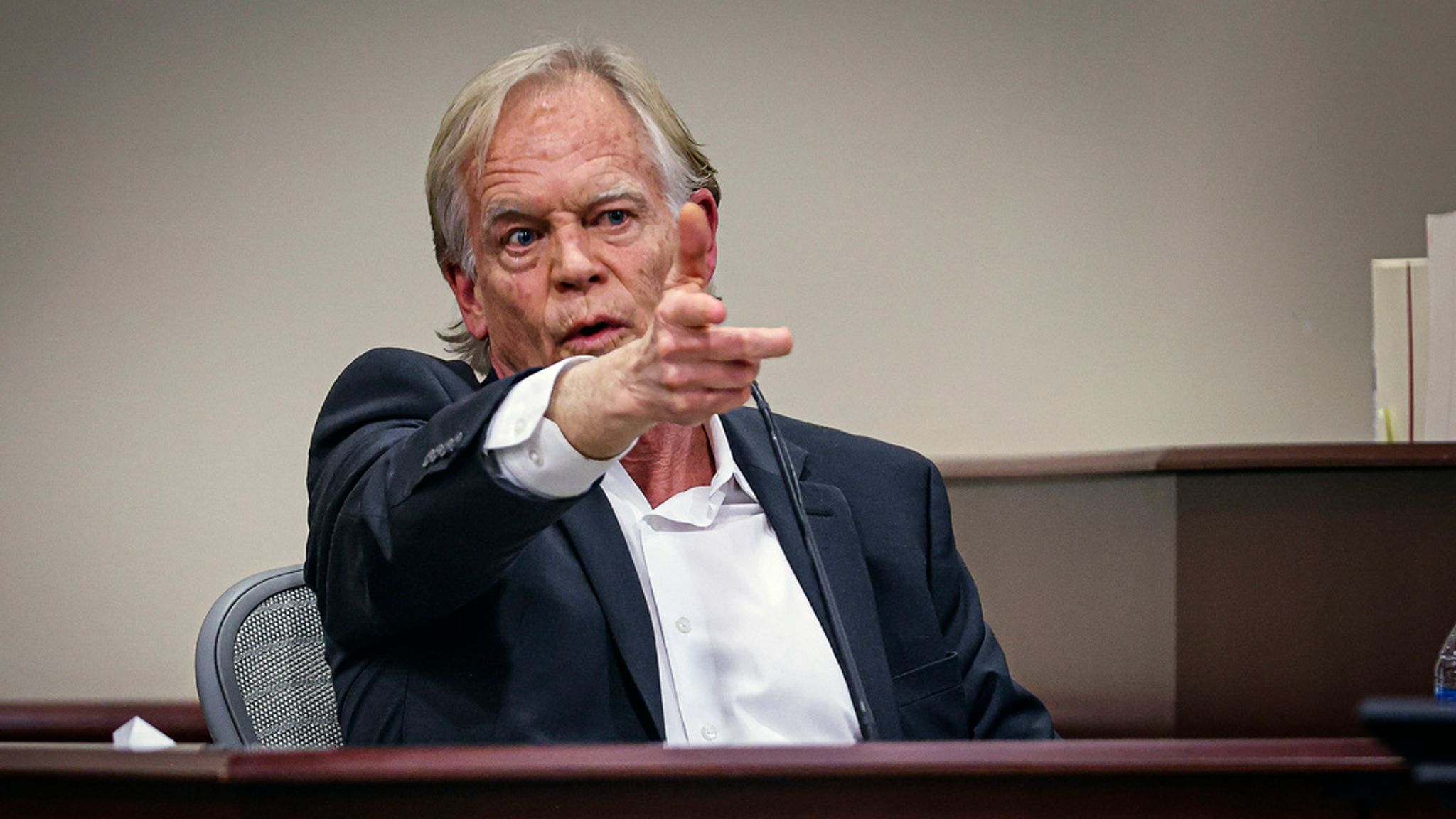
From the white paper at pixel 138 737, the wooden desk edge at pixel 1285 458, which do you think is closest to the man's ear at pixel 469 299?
the white paper at pixel 138 737

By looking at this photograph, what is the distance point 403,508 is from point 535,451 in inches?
4.6

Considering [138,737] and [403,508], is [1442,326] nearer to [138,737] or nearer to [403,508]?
[403,508]

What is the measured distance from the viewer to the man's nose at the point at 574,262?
136cm

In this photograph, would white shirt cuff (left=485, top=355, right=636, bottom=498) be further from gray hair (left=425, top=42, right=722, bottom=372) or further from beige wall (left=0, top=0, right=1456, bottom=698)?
beige wall (left=0, top=0, right=1456, bottom=698)

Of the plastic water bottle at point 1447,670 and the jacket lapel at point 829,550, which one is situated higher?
the jacket lapel at point 829,550

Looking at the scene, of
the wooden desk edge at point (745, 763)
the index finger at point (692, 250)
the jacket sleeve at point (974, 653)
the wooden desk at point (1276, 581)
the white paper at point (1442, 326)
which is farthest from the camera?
the white paper at point (1442, 326)

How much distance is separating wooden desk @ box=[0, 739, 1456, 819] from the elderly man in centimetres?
33

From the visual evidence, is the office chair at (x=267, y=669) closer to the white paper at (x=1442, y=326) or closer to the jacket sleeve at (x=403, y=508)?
the jacket sleeve at (x=403, y=508)

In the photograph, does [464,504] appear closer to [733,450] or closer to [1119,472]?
[733,450]

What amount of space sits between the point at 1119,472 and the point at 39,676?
2.46 metres

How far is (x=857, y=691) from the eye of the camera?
3.94 feet

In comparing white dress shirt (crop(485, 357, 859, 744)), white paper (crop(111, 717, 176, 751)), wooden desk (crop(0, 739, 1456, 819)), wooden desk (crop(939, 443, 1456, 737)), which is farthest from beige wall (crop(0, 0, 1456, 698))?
wooden desk (crop(0, 739, 1456, 819))

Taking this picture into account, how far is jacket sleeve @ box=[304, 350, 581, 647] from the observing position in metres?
0.98

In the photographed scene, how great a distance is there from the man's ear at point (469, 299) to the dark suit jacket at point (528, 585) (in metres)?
0.11
